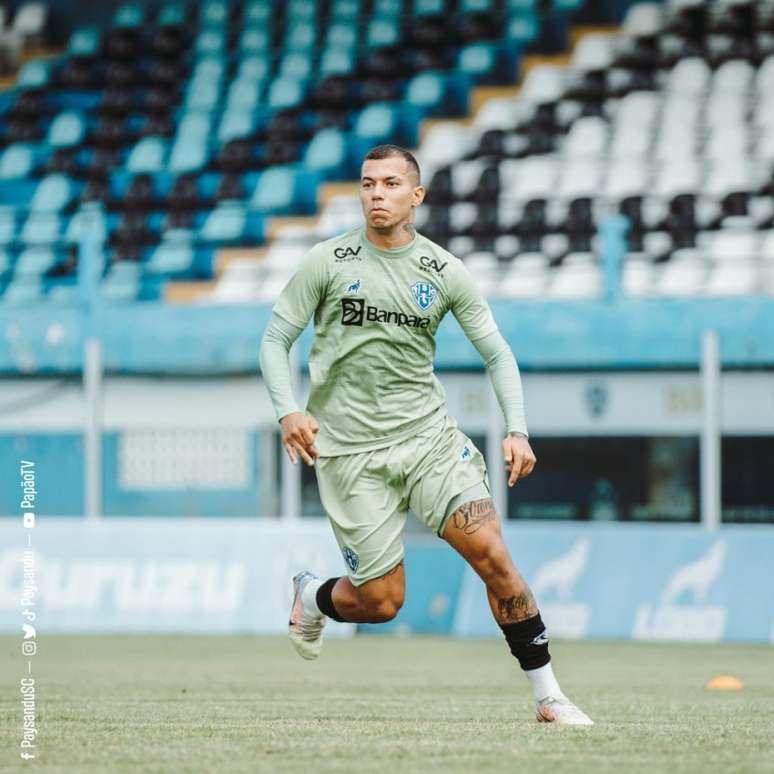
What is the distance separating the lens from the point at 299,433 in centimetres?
688

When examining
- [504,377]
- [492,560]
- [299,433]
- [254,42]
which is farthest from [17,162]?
[492,560]

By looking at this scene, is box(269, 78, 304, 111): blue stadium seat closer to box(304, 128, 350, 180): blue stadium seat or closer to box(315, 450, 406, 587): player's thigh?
box(304, 128, 350, 180): blue stadium seat

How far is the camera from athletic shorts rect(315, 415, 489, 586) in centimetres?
719

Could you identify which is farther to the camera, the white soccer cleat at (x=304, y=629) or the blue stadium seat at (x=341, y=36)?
the blue stadium seat at (x=341, y=36)

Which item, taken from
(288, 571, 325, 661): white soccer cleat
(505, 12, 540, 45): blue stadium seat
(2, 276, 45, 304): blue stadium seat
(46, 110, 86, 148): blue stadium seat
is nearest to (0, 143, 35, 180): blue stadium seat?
(46, 110, 86, 148): blue stadium seat

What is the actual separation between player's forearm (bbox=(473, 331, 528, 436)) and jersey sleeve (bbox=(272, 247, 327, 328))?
2.17 feet

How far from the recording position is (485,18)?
2481 centimetres

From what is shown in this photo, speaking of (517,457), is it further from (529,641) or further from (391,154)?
(391,154)

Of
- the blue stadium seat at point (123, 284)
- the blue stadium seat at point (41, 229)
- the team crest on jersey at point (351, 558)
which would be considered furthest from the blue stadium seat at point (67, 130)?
the team crest on jersey at point (351, 558)

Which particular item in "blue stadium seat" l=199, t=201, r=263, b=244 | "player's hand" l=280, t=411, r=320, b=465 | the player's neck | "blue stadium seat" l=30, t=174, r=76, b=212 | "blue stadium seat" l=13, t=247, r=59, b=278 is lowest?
"player's hand" l=280, t=411, r=320, b=465

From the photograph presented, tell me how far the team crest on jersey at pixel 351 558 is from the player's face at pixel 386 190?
127 centimetres

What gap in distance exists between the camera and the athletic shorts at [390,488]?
7.19 metres

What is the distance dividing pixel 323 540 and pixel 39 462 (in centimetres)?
467

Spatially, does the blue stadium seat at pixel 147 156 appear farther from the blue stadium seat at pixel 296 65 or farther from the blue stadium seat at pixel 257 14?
the blue stadium seat at pixel 257 14
